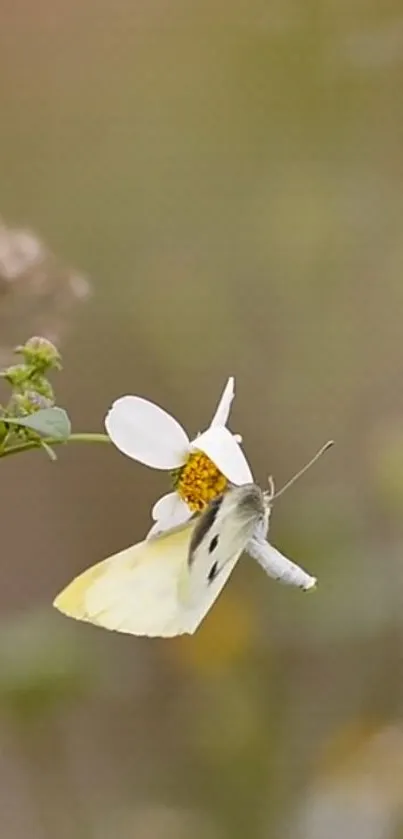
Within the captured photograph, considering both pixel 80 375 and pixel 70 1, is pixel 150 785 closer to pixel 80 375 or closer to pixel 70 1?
pixel 80 375

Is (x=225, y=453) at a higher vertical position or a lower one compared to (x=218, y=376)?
lower

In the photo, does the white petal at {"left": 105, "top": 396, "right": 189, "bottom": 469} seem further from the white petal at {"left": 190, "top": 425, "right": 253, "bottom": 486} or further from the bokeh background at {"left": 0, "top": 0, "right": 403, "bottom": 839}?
the bokeh background at {"left": 0, "top": 0, "right": 403, "bottom": 839}

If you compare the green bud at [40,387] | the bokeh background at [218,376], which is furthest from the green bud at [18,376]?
the bokeh background at [218,376]

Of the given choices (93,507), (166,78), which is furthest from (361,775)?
(166,78)

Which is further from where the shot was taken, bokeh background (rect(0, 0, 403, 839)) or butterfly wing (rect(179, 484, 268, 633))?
bokeh background (rect(0, 0, 403, 839))

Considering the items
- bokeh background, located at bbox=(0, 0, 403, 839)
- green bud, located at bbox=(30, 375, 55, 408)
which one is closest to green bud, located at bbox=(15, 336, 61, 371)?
green bud, located at bbox=(30, 375, 55, 408)

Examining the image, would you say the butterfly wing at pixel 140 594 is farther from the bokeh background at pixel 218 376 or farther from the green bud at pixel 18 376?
the bokeh background at pixel 218 376

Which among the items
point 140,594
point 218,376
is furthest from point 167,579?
point 218,376

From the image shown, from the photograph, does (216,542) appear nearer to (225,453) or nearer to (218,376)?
(225,453)
